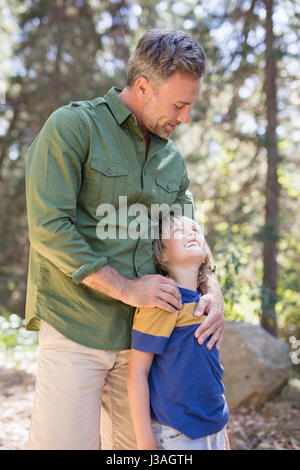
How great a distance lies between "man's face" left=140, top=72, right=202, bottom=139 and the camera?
2.16 m

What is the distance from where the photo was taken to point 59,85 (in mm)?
9039

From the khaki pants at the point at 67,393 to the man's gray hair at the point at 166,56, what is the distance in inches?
49.0

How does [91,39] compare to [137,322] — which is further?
[91,39]

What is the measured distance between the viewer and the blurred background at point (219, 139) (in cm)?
481

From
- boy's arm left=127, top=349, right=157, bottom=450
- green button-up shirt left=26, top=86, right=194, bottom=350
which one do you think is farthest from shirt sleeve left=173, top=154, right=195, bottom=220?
boy's arm left=127, top=349, right=157, bottom=450

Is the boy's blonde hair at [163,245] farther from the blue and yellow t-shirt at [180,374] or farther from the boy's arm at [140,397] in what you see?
the boy's arm at [140,397]

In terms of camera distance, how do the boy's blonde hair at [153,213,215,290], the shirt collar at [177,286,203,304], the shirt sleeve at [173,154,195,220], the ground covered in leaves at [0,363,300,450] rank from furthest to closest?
the ground covered in leaves at [0,363,300,450] < the shirt sleeve at [173,154,195,220] < the boy's blonde hair at [153,213,215,290] < the shirt collar at [177,286,203,304]

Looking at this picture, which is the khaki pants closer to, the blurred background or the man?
the man

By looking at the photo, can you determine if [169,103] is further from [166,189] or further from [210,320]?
[210,320]

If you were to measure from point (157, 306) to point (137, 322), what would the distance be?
0.13 meters

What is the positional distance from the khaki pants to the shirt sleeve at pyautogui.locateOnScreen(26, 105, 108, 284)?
0.33 m

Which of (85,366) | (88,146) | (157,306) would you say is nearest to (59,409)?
(85,366)
